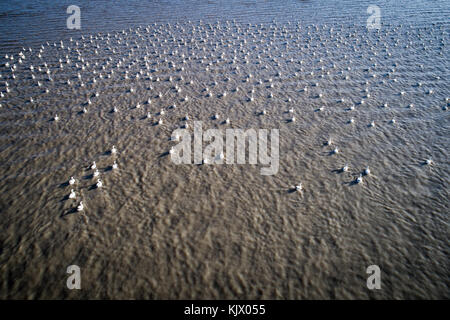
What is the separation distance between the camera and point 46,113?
23438 mm

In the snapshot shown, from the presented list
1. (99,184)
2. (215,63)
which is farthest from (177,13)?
(99,184)

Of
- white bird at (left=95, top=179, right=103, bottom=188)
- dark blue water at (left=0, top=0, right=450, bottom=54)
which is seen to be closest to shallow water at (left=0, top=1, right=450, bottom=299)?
white bird at (left=95, top=179, right=103, bottom=188)

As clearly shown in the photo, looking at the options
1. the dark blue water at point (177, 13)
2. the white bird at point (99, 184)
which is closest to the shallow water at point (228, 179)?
the white bird at point (99, 184)

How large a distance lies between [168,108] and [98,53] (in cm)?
1737

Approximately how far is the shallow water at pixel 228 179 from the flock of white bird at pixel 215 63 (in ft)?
0.96

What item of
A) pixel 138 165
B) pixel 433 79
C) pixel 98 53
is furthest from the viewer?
pixel 98 53

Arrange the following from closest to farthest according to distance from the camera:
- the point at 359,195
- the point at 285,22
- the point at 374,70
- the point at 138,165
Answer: the point at 359,195
the point at 138,165
the point at 374,70
the point at 285,22

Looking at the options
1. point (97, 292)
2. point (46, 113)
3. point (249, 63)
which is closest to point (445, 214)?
point (97, 292)

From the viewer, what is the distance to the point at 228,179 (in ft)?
57.2

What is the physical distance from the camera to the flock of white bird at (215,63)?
25.8 meters

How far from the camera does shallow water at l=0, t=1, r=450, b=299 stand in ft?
41.1

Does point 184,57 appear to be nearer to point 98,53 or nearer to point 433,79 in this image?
point 98,53

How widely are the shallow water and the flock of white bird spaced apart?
29cm
